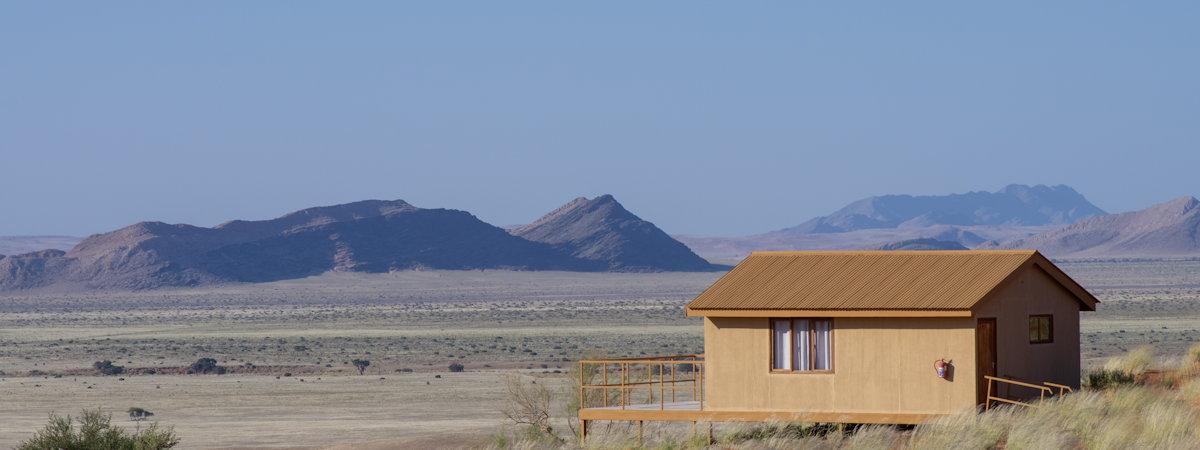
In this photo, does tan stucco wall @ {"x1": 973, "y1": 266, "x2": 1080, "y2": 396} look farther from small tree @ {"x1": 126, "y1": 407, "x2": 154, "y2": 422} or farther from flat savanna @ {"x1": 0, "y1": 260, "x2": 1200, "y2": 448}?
small tree @ {"x1": 126, "y1": 407, "x2": 154, "y2": 422}

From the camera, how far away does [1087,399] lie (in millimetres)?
24938

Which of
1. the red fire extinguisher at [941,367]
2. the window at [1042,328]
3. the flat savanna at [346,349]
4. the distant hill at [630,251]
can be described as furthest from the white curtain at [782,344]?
the distant hill at [630,251]

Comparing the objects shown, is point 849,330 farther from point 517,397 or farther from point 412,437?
point 412,437

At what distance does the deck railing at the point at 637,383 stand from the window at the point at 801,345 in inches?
61.1

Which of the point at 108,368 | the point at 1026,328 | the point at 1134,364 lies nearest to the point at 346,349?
the point at 108,368

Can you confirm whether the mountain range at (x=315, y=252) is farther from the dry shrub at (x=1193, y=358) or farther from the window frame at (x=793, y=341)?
the window frame at (x=793, y=341)

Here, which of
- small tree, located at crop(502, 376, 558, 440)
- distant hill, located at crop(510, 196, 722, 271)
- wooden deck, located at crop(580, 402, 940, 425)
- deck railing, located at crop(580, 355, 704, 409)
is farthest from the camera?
distant hill, located at crop(510, 196, 722, 271)

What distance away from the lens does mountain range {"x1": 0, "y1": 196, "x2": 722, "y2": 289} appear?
178 m

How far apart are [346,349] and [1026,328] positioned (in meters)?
50.2

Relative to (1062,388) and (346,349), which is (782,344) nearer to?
(1062,388)

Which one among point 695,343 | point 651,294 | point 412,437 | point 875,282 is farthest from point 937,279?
point 651,294

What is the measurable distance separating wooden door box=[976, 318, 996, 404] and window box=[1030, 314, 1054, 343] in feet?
4.71

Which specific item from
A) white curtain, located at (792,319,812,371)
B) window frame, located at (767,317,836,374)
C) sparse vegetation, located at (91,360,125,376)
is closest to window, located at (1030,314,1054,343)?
window frame, located at (767,317,836,374)

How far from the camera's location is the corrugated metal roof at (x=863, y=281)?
83.0 ft
